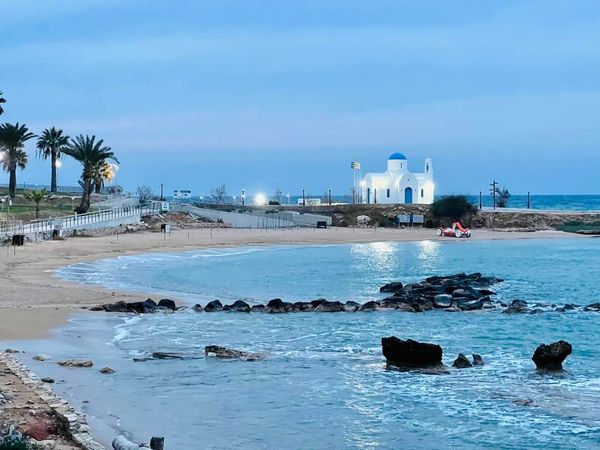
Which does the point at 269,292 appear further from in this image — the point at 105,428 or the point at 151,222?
the point at 151,222

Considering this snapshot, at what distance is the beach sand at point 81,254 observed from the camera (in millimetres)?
23250

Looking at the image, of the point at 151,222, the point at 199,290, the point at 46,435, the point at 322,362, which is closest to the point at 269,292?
the point at 199,290

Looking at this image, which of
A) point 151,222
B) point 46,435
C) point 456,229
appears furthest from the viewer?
point 456,229

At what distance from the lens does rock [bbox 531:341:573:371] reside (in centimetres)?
1817

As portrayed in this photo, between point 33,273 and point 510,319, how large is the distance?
2105 centimetres

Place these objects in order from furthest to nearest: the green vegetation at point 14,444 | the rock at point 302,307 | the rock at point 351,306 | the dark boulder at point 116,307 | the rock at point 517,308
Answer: the rock at point 517,308 < the rock at point 351,306 < the rock at point 302,307 < the dark boulder at point 116,307 < the green vegetation at point 14,444

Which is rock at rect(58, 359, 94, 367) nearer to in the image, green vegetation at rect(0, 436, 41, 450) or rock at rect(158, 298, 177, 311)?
green vegetation at rect(0, 436, 41, 450)

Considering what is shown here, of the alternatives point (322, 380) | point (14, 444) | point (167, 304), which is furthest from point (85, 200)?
point (14, 444)

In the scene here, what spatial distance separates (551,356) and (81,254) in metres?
35.6

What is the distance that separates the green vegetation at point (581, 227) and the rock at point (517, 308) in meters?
64.5

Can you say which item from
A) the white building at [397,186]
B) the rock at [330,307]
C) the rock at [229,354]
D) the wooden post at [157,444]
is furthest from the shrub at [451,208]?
the wooden post at [157,444]

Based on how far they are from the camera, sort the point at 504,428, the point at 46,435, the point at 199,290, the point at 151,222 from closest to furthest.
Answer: the point at 46,435, the point at 504,428, the point at 199,290, the point at 151,222

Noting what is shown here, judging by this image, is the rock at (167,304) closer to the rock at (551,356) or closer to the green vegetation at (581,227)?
the rock at (551,356)

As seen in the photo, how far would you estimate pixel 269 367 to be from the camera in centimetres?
1770
